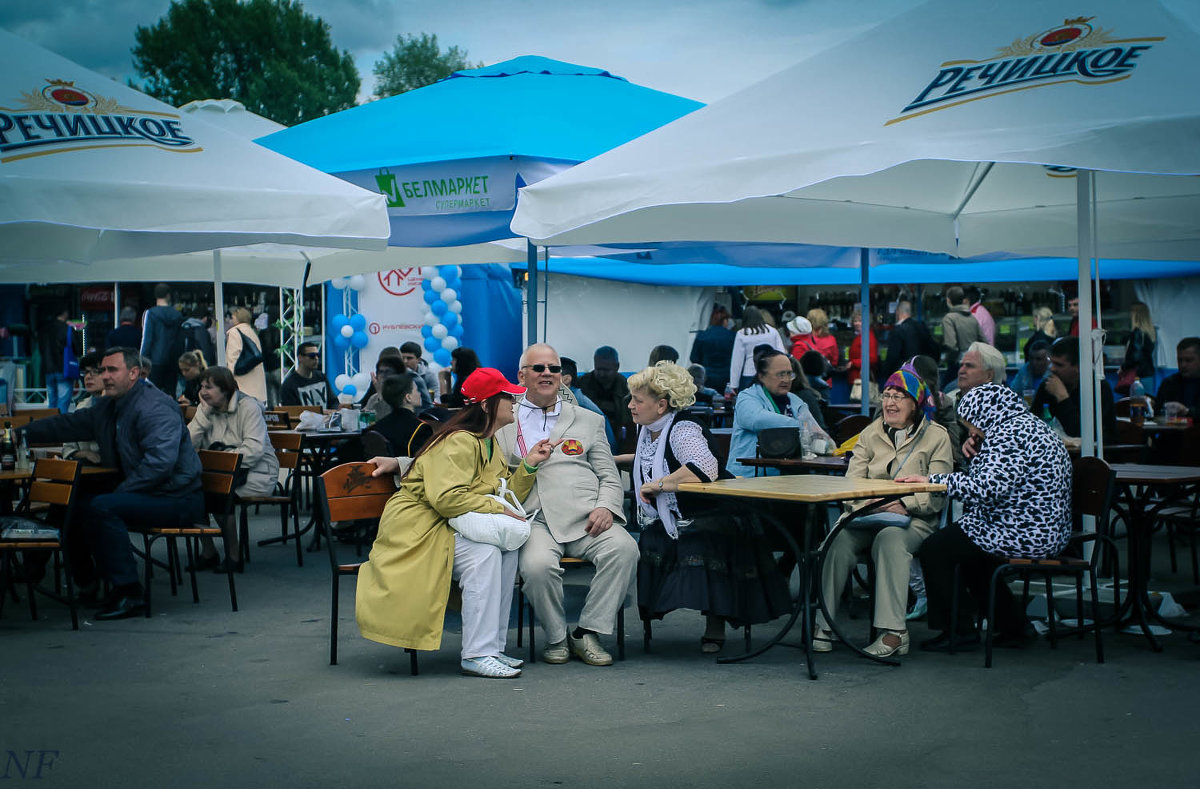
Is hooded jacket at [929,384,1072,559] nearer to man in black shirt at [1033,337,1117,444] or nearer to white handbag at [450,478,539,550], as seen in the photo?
white handbag at [450,478,539,550]

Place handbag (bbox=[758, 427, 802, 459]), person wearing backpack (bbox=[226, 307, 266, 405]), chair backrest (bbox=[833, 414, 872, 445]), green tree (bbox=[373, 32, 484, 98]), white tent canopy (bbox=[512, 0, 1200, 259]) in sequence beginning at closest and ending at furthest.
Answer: white tent canopy (bbox=[512, 0, 1200, 259]), handbag (bbox=[758, 427, 802, 459]), chair backrest (bbox=[833, 414, 872, 445]), person wearing backpack (bbox=[226, 307, 266, 405]), green tree (bbox=[373, 32, 484, 98])

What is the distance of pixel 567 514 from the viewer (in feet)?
20.3

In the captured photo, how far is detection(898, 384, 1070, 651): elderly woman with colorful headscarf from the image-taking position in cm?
587

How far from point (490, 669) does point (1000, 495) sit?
2538mm

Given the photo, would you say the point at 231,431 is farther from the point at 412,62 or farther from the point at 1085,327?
the point at 412,62

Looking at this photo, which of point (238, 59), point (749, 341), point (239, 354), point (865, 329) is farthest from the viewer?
point (238, 59)

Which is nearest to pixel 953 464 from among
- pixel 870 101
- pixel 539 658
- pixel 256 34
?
pixel 870 101

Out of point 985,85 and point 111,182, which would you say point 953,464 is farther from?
point 111,182

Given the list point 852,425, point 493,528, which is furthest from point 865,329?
point 493,528

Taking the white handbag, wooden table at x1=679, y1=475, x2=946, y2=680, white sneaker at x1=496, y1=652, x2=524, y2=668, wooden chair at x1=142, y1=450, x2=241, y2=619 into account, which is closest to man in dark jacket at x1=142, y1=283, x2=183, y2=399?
wooden chair at x1=142, y1=450, x2=241, y2=619

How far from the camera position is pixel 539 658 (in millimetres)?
6168

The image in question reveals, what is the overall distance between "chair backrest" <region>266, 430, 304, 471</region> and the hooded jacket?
189 inches

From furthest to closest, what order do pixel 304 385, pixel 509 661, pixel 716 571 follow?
pixel 304 385, pixel 716 571, pixel 509 661

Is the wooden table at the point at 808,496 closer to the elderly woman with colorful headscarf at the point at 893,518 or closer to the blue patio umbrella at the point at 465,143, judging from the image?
the elderly woman with colorful headscarf at the point at 893,518
